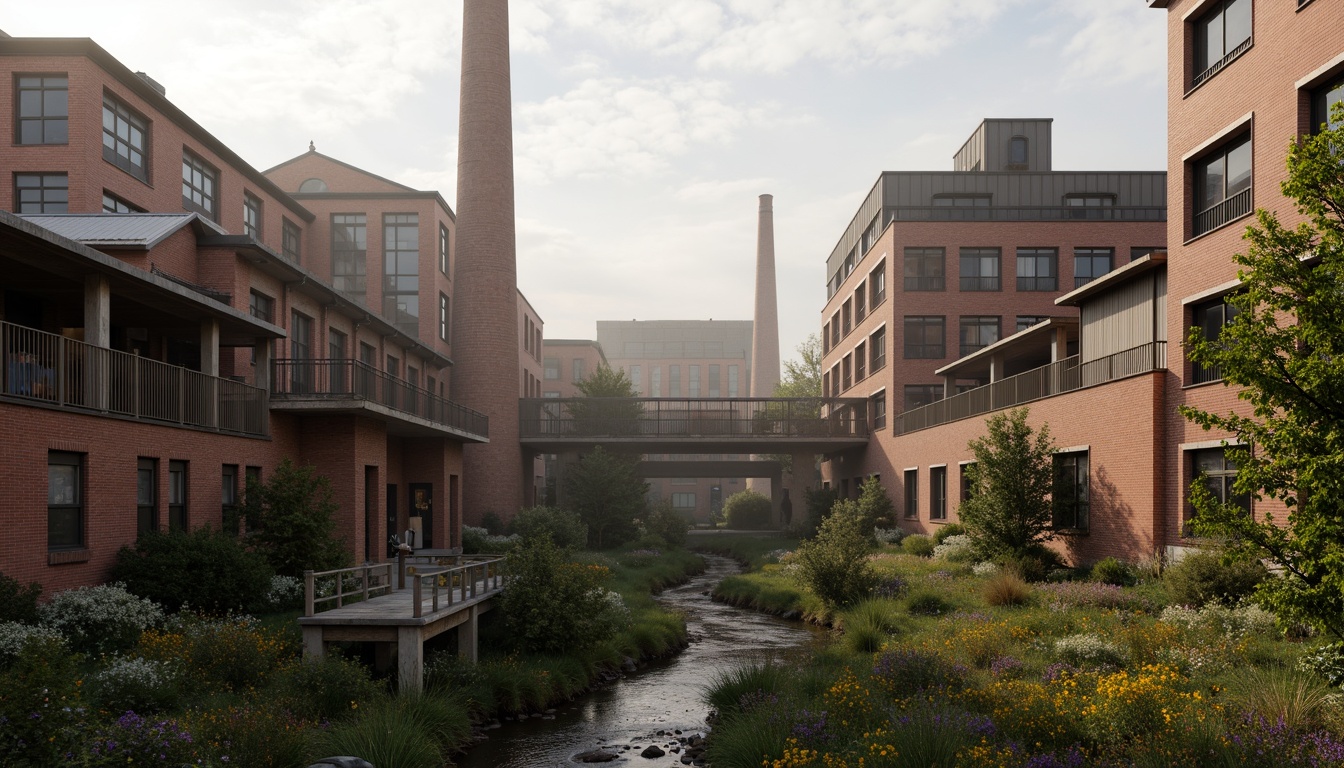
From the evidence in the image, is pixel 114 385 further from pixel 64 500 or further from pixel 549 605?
pixel 549 605

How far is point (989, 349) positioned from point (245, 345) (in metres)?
25.3

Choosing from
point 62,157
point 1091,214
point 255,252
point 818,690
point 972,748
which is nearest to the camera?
point 972,748

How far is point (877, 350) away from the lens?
50.8m

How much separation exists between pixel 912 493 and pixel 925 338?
7534mm

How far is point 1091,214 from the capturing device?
1777 inches

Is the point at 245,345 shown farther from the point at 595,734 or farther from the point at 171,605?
the point at 595,734

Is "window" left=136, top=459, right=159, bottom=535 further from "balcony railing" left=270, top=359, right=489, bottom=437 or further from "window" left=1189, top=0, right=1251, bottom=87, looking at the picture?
"window" left=1189, top=0, right=1251, bottom=87

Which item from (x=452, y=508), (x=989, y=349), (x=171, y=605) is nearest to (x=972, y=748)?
(x=171, y=605)

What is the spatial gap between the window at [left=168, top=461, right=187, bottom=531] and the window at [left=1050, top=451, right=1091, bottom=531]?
867 inches

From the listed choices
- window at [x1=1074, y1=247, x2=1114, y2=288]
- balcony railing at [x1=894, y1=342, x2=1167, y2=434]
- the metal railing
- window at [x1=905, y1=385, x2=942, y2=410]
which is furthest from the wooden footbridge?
window at [x1=1074, y1=247, x2=1114, y2=288]

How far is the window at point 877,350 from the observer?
160ft

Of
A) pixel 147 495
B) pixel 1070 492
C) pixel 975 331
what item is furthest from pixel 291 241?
pixel 1070 492

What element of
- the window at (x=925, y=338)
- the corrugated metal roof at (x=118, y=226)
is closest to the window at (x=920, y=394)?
the window at (x=925, y=338)

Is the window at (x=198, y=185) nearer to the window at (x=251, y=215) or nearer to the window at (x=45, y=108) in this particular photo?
the window at (x=251, y=215)
